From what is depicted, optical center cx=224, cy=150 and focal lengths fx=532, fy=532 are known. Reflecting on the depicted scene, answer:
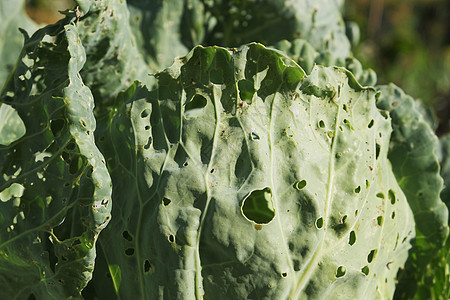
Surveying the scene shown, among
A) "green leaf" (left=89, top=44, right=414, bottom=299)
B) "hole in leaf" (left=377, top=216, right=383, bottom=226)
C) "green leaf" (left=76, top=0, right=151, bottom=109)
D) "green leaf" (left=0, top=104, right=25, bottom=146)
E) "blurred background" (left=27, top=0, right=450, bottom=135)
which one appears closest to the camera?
"green leaf" (left=89, top=44, right=414, bottom=299)

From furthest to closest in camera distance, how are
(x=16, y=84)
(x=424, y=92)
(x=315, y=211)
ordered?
(x=424, y=92), (x=16, y=84), (x=315, y=211)

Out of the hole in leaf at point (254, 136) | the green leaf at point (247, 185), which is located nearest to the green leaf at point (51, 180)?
the green leaf at point (247, 185)

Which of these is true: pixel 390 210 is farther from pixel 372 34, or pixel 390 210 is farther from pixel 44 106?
pixel 372 34

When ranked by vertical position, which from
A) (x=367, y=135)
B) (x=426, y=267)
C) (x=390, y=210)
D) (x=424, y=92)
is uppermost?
(x=367, y=135)

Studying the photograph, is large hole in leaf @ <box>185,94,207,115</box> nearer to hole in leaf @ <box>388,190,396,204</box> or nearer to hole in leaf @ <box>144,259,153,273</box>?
hole in leaf @ <box>144,259,153,273</box>

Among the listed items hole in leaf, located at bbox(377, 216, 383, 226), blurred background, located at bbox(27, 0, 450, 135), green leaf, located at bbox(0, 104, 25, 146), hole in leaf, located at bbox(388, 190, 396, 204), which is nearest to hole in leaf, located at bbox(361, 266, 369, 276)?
hole in leaf, located at bbox(377, 216, 383, 226)

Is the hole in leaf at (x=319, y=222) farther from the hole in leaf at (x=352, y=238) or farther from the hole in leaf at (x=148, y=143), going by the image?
the hole in leaf at (x=148, y=143)

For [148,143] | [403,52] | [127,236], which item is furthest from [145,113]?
[403,52]

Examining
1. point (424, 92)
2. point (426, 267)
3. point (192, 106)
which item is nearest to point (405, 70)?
point (424, 92)
